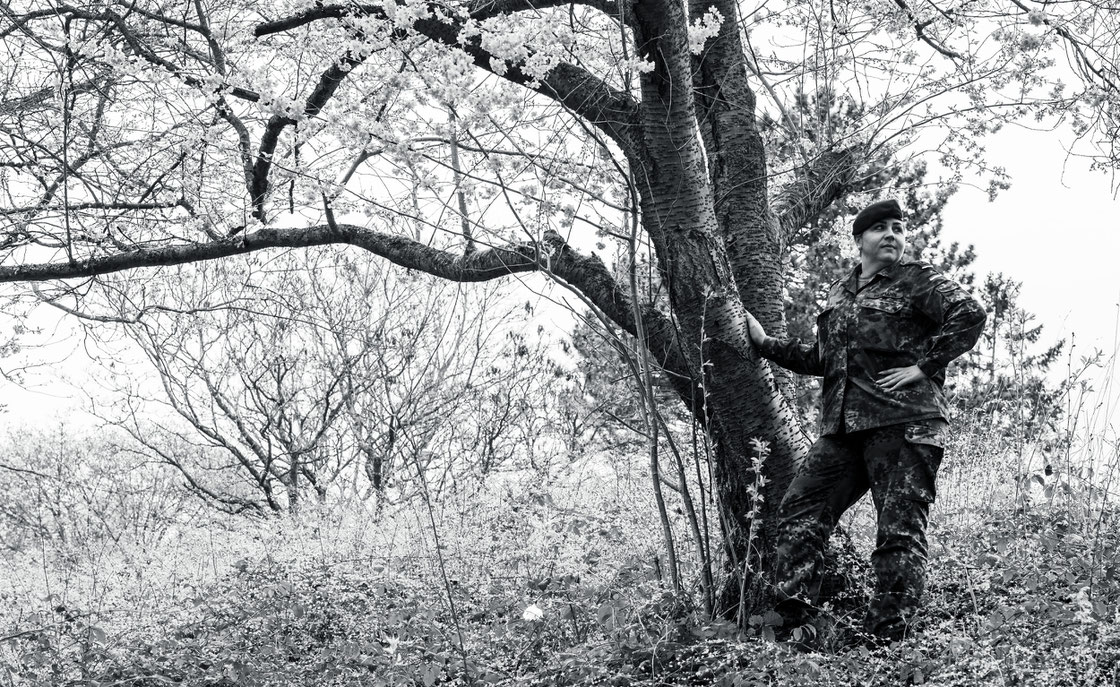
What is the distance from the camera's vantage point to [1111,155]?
19.4 feet

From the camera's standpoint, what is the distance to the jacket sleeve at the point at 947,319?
11.7ft

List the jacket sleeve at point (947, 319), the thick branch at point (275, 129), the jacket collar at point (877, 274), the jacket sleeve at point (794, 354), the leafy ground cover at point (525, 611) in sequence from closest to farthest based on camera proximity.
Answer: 1. the leafy ground cover at point (525, 611)
2. the jacket sleeve at point (947, 319)
3. the jacket collar at point (877, 274)
4. the jacket sleeve at point (794, 354)
5. the thick branch at point (275, 129)

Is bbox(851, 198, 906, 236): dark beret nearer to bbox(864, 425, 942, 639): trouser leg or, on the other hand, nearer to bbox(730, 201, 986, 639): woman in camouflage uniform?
bbox(730, 201, 986, 639): woman in camouflage uniform

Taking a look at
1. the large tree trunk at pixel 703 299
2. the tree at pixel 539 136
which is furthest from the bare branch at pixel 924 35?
the large tree trunk at pixel 703 299

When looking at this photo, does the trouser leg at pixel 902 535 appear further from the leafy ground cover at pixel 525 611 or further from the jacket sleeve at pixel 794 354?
the jacket sleeve at pixel 794 354

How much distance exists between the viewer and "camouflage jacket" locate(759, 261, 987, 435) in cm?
359

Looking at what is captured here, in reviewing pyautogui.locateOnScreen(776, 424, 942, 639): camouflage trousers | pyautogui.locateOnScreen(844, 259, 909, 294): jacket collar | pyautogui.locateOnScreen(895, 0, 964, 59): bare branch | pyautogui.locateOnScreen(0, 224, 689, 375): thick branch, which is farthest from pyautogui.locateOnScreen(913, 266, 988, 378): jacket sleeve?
pyautogui.locateOnScreen(895, 0, 964, 59): bare branch

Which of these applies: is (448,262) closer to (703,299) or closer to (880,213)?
(703,299)

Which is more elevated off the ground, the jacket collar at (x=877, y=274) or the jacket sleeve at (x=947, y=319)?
the jacket collar at (x=877, y=274)

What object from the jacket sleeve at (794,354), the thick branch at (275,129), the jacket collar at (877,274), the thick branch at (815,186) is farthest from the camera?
the thick branch at (275,129)

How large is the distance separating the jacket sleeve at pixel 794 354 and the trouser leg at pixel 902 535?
1.65 ft

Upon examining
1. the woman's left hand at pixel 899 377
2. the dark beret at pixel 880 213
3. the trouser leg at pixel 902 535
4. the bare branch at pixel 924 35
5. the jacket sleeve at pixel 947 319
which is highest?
the bare branch at pixel 924 35

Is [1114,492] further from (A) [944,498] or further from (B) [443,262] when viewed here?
(B) [443,262]

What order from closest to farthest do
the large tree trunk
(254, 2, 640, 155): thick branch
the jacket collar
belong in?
1. the jacket collar
2. the large tree trunk
3. (254, 2, 640, 155): thick branch
